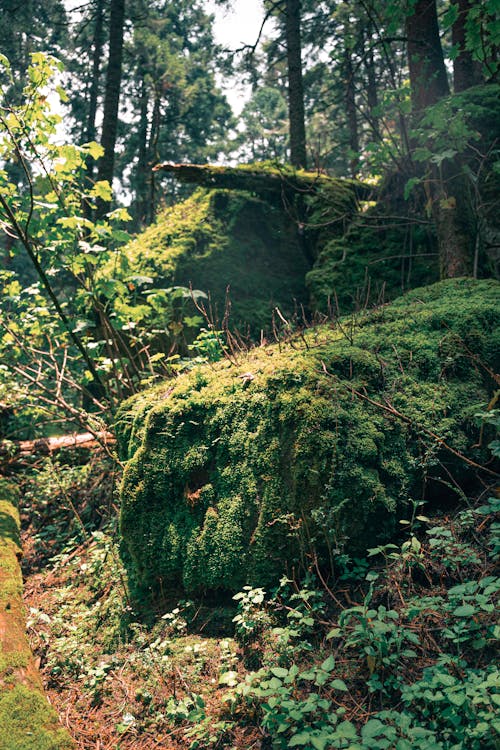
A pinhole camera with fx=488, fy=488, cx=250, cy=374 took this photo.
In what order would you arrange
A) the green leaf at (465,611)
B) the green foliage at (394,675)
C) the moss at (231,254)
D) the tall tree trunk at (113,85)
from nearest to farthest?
the green foliage at (394,675) < the green leaf at (465,611) < the moss at (231,254) < the tall tree trunk at (113,85)

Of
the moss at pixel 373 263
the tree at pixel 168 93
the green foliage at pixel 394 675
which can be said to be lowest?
the green foliage at pixel 394 675

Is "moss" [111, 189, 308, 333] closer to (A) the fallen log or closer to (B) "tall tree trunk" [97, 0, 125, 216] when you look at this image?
(B) "tall tree trunk" [97, 0, 125, 216]

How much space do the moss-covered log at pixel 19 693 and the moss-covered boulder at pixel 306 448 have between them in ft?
3.05

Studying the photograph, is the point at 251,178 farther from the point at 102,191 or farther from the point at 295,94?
the point at 295,94

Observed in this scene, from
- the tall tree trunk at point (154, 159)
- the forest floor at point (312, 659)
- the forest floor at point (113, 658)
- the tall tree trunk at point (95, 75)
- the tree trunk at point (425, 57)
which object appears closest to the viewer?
the forest floor at point (312, 659)

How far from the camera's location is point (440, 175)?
5.72m

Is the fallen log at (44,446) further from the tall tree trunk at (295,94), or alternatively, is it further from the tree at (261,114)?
the tree at (261,114)

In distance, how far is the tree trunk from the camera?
6.16m

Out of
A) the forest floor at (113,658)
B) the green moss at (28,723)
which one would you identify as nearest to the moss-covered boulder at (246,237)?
the forest floor at (113,658)

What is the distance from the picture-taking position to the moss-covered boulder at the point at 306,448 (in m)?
3.27

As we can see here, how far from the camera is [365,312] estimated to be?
495 centimetres

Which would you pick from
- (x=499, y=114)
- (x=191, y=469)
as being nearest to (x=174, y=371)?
(x=191, y=469)

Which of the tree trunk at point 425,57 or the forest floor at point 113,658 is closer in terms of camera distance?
the forest floor at point 113,658

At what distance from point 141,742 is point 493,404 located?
3052 millimetres
